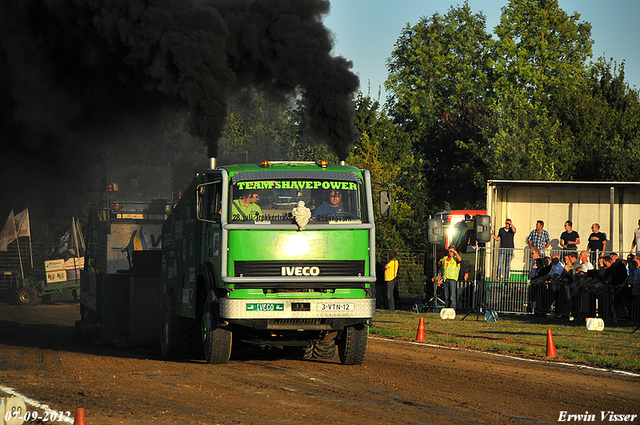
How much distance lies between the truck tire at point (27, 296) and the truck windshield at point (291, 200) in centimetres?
2258

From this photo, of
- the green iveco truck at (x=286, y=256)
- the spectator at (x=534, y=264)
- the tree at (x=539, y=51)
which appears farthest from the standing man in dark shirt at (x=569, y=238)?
the tree at (x=539, y=51)

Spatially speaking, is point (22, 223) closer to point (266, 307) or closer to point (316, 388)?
point (266, 307)

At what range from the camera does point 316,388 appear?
901cm

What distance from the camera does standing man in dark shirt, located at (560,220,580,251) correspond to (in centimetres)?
2036

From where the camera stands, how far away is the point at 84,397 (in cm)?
840

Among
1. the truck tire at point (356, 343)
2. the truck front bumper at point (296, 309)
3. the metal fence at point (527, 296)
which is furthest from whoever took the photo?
the metal fence at point (527, 296)

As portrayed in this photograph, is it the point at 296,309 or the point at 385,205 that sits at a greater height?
the point at 385,205

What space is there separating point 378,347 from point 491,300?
23.5 feet

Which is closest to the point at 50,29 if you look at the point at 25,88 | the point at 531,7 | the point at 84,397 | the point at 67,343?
the point at 25,88

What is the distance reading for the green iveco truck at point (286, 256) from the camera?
10.3 m

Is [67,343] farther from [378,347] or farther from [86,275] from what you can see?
[378,347]

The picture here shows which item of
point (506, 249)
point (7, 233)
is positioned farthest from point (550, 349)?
point (7, 233)

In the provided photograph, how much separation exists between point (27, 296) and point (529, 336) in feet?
70.3

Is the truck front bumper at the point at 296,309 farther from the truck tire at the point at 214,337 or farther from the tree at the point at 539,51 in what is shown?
the tree at the point at 539,51
